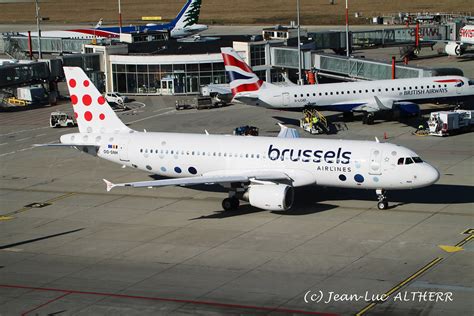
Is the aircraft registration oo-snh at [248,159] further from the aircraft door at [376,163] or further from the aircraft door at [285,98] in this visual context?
the aircraft door at [285,98]

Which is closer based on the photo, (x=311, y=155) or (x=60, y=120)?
(x=311, y=155)

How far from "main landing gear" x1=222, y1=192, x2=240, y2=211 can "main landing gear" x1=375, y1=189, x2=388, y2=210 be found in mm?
9410

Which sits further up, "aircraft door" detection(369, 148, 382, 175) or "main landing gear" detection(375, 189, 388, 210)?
"aircraft door" detection(369, 148, 382, 175)

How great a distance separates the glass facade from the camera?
118 metres

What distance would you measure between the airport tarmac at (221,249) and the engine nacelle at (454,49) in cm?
6739

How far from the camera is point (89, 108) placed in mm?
66500

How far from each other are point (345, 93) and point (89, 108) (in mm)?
33717

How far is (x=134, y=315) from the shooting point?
132 feet

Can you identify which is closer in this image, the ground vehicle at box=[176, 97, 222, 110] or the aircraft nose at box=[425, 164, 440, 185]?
the aircraft nose at box=[425, 164, 440, 185]

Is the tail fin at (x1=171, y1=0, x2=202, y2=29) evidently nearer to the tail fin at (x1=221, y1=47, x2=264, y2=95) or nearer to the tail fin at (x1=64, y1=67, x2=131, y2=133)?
the tail fin at (x1=221, y1=47, x2=264, y2=95)

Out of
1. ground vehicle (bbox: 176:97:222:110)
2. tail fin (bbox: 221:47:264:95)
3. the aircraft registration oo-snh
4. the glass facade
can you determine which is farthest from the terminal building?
the aircraft registration oo-snh

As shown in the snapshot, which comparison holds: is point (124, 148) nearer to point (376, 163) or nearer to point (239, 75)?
point (376, 163)

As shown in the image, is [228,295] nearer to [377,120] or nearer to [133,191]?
[133,191]

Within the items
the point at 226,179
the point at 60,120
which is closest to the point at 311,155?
the point at 226,179
